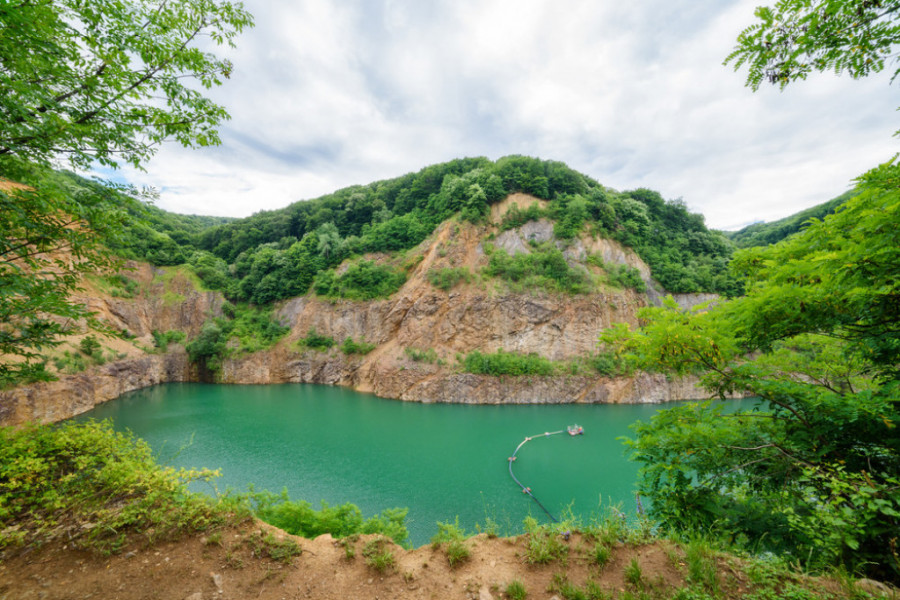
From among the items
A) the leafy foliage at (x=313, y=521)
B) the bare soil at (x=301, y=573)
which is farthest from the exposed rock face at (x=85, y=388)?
the bare soil at (x=301, y=573)

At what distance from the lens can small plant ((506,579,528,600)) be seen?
2.93m

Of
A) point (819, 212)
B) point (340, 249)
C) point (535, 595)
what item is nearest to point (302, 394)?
point (340, 249)

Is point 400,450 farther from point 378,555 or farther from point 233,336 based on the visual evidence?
point 233,336

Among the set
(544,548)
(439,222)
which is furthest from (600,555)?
(439,222)

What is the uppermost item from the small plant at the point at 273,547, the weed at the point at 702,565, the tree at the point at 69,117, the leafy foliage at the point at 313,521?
the tree at the point at 69,117

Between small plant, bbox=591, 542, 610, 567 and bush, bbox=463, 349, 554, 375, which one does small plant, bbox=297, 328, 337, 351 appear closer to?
bush, bbox=463, 349, 554, 375

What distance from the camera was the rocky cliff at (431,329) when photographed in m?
23.0

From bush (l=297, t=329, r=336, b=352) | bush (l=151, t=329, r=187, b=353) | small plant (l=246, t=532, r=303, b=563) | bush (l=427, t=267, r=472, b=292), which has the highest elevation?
bush (l=427, t=267, r=472, b=292)

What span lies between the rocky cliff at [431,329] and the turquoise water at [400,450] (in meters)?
1.64

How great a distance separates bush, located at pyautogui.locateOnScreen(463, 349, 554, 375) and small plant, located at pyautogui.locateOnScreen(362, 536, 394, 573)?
20.3m

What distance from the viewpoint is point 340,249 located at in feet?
110

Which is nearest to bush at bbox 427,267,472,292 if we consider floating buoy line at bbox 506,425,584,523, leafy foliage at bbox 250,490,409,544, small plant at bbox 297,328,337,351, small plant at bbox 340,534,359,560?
small plant at bbox 297,328,337,351

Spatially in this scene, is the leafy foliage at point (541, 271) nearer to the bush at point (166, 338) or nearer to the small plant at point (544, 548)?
the small plant at point (544, 548)

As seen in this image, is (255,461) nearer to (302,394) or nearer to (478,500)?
(478,500)
